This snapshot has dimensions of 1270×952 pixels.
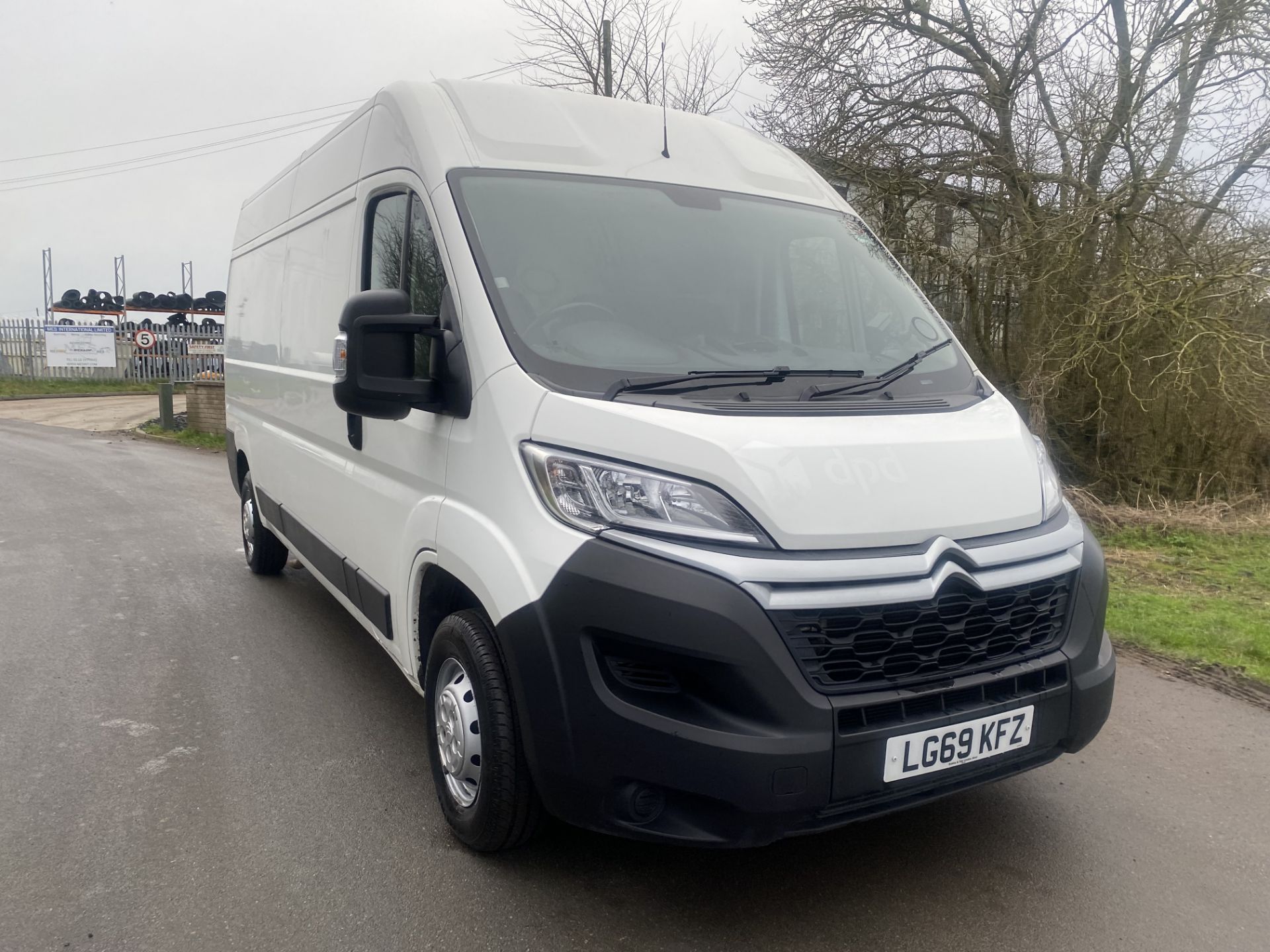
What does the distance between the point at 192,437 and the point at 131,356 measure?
44.1ft

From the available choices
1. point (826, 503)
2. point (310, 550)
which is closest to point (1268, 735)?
point (826, 503)

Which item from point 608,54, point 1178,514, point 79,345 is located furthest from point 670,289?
point 79,345

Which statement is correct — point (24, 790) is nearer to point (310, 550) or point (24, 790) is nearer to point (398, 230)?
point (310, 550)

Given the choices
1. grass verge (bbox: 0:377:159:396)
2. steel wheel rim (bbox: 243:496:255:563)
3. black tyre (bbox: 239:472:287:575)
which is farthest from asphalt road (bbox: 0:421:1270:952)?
grass verge (bbox: 0:377:159:396)

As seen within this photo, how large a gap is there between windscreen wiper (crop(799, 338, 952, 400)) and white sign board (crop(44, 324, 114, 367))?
2901cm

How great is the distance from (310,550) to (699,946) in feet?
9.95

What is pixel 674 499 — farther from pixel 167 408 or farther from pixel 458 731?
pixel 167 408

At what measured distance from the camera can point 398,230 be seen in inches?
140

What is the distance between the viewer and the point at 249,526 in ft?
22.2

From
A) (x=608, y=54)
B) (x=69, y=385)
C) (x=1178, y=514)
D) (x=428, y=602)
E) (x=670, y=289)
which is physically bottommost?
(x=69, y=385)

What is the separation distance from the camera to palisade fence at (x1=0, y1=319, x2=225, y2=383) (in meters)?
26.9

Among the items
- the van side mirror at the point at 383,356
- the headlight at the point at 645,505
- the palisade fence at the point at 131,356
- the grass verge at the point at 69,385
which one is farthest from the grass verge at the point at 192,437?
the headlight at the point at 645,505

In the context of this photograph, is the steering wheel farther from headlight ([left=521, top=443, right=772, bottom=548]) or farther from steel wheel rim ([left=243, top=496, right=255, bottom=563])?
steel wheel rim ([left=243, top=496, right=255, bottom=563])

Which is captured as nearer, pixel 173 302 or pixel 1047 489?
pixel 1047 489
